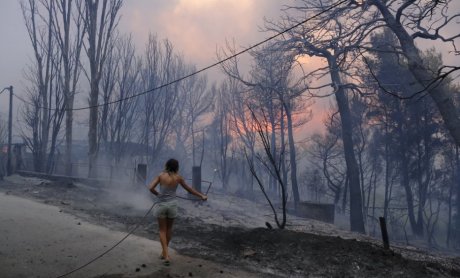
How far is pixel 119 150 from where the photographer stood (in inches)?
998

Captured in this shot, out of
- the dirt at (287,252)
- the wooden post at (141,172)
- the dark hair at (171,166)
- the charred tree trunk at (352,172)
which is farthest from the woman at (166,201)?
the charred tree trunk at (352,172)

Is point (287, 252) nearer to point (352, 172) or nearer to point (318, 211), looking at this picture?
point (318, 211)

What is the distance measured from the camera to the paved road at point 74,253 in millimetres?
5496

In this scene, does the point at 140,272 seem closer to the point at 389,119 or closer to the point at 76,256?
the point at 76,256

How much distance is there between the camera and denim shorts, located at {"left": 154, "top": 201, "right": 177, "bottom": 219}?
6.40 meters

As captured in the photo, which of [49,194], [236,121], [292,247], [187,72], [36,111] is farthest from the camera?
[187,72]

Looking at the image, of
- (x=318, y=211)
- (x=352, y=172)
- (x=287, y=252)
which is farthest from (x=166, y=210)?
(x=352, y=172)

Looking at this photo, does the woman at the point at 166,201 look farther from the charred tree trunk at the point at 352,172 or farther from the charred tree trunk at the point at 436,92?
→ the charred tree trunk at the point at 352,172

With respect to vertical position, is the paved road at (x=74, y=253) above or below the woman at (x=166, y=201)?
below

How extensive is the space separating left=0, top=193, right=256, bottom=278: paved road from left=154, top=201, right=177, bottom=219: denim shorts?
76 cm

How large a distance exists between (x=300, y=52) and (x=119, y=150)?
15.3 m

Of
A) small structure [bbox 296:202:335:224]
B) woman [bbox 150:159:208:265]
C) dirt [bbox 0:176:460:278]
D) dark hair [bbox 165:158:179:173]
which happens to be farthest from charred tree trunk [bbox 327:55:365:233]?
woman [bbox 150:159:208:265]

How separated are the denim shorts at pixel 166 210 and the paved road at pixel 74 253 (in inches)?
29.9

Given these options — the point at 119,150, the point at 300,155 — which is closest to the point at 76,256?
the point at 119,150
